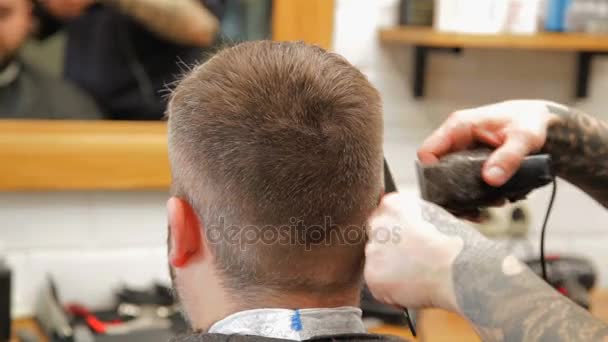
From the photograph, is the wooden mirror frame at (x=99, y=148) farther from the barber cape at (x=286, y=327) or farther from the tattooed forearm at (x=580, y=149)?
the barber cape at (x=286, y=327)

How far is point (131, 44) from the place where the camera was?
1.83m

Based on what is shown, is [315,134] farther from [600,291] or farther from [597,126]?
[600,291]

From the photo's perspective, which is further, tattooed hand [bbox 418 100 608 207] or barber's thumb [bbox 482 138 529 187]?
tattooed hand [bbox 418 100 608 207]

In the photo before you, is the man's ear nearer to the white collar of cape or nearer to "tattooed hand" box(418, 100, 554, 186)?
the white collar of cape

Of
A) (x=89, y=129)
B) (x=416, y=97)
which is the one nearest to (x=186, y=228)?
(x=89, y=129)

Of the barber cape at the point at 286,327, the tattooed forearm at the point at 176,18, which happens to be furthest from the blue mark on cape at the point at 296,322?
the tattooed forearm at the point at 176,18

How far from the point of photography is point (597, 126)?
1.18 meters

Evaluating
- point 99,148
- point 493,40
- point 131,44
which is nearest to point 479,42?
point 493,40

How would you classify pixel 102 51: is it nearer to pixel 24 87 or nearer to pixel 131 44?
pixel 131 44

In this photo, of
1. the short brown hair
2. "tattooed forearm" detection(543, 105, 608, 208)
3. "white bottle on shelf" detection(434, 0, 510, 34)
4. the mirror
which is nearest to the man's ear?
the short brown hair

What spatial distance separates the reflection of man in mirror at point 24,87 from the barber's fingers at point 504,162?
1.17 meters

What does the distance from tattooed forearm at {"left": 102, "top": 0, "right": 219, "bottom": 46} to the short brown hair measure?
0.93m

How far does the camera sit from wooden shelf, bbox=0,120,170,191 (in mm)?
1780

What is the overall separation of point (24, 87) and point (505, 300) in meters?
1.37
